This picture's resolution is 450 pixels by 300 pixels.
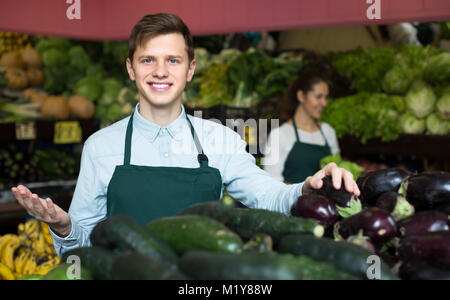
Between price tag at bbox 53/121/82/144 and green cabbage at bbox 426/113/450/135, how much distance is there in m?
3.44

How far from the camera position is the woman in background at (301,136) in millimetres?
4203

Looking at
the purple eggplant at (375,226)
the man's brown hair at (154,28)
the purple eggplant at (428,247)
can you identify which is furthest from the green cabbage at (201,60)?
the purple eggplant at (428,247)

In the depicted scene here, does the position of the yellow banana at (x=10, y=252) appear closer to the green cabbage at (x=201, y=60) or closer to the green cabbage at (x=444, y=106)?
the green cabbage at (x=201, y=60)

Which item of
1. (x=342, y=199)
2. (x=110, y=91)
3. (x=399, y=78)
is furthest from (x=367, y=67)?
(x=342, y=199)

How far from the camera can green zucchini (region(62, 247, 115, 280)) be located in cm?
102

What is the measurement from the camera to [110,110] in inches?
219

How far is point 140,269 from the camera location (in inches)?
35.5

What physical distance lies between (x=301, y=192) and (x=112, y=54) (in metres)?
4.69

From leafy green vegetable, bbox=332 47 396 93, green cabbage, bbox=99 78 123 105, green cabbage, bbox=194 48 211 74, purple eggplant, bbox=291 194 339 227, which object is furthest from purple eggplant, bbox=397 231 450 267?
green cabbage, bbox=99 78 123 105

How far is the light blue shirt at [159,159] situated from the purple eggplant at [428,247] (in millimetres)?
860

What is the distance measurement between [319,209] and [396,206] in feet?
0.70

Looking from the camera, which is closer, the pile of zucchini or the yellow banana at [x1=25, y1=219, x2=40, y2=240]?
the pile of zucchini

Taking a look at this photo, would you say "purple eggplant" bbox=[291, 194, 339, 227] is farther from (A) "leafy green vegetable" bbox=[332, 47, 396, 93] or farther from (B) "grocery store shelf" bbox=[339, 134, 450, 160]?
(A) "leafy green vegetable" bbox=[332, 47, 396, 93]

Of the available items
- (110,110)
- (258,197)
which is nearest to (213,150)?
(258,197)
